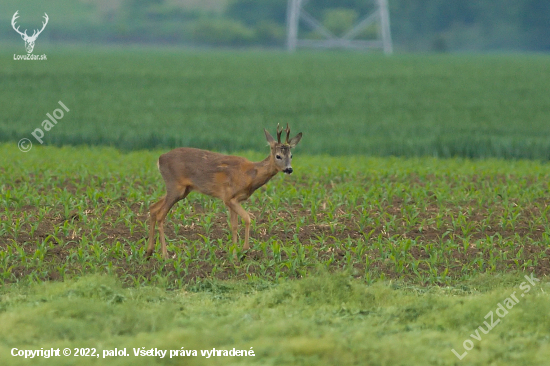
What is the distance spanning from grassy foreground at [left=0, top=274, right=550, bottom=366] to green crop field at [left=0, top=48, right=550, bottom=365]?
21 millimetres

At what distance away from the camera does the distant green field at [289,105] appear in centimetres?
2153

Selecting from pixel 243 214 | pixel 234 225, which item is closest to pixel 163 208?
pixel 234 225

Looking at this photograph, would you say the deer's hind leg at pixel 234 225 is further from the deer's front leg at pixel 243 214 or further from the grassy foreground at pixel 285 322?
the grassy foreground at pixel 285 322

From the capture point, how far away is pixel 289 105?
1217 inches

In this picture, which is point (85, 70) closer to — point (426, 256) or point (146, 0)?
point (426, 256)

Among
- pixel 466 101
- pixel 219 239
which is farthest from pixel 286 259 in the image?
pixel 466 101

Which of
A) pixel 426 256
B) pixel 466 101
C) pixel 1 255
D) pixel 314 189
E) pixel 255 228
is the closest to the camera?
pixel 1 255

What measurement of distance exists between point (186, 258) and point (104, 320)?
2.63 metres

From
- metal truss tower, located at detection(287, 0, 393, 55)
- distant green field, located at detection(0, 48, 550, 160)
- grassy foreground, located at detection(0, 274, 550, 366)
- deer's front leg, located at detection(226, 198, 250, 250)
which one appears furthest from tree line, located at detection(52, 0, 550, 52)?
grassy foreground, located at detection(0, 274, 550, 366)

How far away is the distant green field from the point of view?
70.6ft

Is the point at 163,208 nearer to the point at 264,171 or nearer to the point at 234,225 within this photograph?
the point at 234,225

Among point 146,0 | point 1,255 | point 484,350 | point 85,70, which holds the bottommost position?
point 484,350

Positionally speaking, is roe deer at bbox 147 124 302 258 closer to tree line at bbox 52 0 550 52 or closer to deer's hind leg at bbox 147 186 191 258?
deer's hind leg at bbox 147 186 191 258

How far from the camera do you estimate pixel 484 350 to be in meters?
7.19
